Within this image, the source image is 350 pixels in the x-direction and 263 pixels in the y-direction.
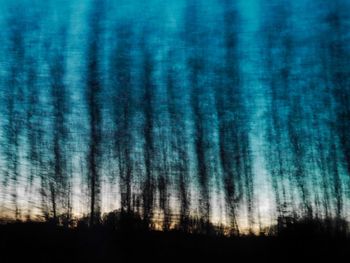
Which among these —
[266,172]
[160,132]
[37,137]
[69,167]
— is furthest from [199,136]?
[37,137]

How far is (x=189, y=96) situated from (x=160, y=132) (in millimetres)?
459

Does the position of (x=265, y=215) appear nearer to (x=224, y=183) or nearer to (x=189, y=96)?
(x=224, y=183)

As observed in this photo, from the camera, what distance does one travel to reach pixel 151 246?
388 centimetres

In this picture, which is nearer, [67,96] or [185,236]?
[185,236]

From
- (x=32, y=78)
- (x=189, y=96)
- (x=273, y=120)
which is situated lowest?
(x=273, y=120)

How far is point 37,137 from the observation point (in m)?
4.05

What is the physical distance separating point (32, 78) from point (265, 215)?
2.66 meters

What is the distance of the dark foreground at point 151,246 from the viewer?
3.77 m

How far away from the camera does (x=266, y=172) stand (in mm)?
3947

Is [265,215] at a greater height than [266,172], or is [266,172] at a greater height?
[266,172]

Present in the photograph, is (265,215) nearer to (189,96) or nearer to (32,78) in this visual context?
(189,96)

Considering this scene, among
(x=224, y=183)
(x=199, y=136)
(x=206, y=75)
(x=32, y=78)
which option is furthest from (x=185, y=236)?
(x=32, y=78)

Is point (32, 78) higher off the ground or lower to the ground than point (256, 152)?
higher

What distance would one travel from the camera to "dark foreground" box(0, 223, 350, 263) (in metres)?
3.77
